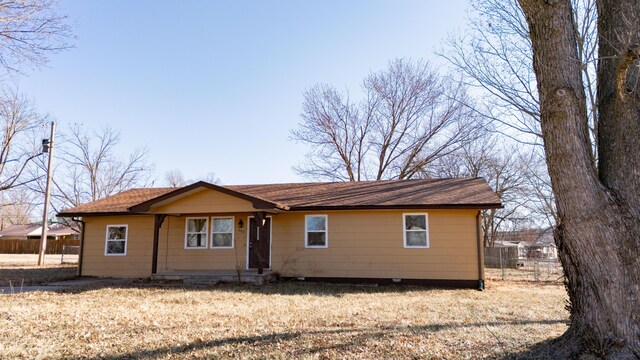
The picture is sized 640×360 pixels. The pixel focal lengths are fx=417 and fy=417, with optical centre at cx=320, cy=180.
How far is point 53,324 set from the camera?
20.8ft

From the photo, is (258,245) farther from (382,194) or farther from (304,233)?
(382,194)

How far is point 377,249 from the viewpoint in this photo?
12953 mm

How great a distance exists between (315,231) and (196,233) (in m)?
4.21

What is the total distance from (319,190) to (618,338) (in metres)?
12.3

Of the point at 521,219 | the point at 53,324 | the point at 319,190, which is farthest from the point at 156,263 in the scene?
the point at 521,219

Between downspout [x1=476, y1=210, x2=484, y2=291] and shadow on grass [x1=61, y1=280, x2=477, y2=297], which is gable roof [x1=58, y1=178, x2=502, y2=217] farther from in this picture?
shadow on grass [x1=61, y1=280, x2=477, y2=297]

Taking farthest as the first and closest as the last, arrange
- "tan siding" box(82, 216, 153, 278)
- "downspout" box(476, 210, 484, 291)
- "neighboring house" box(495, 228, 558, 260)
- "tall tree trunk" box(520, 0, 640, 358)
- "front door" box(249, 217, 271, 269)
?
"neighboring house" box(495, 228, 558, 260) < "tan siding" box(82, 216, 153, 278) < "front door" box(249, 217, 271, 269) < "downspout" box(476, 210, 484, 291) < "tall tree trunk" box(520, 0, 640, 358)

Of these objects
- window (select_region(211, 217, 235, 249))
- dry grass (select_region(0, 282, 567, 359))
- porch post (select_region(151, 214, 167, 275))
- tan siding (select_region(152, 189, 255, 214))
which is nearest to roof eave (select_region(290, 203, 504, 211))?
tan siding (select_region(152, 189, 255, 214))

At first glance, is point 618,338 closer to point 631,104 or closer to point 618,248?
point 618,248

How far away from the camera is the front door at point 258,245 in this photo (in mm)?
13594

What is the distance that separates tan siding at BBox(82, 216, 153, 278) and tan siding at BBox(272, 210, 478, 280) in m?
4.60

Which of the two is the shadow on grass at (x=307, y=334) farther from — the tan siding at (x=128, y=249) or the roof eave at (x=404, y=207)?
the tan siding at (x=128, y=249)

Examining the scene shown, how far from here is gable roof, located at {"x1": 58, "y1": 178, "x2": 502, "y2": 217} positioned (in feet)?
41.0

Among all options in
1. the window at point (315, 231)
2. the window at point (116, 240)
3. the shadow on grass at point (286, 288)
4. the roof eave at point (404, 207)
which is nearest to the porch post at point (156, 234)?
the shadow on grass at point (286, 288)
